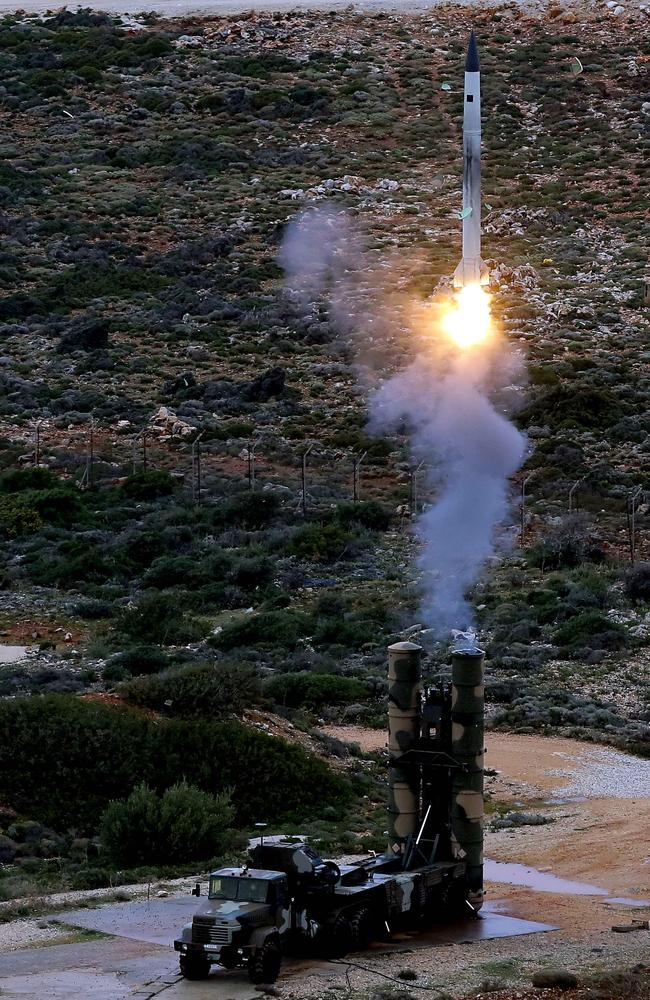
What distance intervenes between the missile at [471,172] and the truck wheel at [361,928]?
74.0 feet

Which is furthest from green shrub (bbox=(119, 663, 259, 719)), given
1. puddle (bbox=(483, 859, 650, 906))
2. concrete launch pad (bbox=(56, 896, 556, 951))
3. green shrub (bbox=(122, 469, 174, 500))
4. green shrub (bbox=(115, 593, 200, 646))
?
green shrub (bbox=(122, 469, 174, 500))

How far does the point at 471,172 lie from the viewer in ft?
154

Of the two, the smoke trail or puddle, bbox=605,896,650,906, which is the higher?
the smoke trail

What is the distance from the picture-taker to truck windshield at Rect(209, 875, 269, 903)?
25.1 metres

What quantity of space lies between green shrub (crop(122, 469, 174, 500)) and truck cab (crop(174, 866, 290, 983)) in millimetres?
37667

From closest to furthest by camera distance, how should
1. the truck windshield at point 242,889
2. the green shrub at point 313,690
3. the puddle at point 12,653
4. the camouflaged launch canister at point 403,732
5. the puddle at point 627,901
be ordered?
1. the truck windshield at point 242,889
2. the camouflaged launch canister at point 403,732
3. the puddle at point 627,901
4. the green shrub at point 313,690
5. the puddle at point 12,653

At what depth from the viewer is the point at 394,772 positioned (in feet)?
96.1

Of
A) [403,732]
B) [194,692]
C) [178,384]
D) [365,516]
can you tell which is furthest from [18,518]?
[403,732]

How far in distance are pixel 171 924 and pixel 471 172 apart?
929 inches

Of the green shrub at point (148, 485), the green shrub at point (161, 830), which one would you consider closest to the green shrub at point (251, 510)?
the green shrub at point (148, 485)

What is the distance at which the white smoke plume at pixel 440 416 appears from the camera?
172 ft

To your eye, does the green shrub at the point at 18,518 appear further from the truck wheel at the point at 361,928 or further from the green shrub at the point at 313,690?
the truck wheel at the point at 361,928

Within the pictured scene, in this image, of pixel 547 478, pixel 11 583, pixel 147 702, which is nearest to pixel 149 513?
pixel 11 583

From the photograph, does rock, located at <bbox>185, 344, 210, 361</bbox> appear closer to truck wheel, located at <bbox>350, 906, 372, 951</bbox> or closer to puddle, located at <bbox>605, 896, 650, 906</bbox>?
puddle, located at <bbox>605, 896, 650, 906</bbox>
